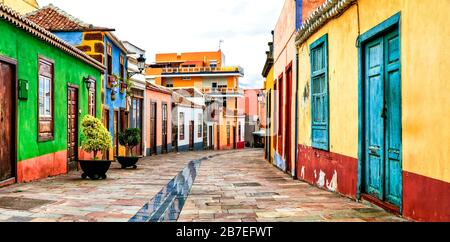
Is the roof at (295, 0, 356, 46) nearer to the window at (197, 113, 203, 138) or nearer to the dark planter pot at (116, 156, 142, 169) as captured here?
the dark planter pot at (116, 156, 142, 169)

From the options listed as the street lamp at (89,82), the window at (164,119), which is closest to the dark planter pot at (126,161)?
the street lamp at (89,82)

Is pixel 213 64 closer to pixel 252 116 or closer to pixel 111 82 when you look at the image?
pixel 252 116

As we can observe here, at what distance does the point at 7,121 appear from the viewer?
368 inches

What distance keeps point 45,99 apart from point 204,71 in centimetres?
4594

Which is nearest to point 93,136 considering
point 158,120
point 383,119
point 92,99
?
point 92,99

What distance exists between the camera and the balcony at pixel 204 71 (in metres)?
56.6

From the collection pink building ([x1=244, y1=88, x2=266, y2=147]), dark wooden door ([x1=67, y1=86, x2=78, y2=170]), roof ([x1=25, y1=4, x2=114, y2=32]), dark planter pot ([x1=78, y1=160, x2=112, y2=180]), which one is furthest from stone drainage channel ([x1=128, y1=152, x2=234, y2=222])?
pink building ([x1=244, y1=88, x2=266, y2=147])

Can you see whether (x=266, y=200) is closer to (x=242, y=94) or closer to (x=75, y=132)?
(x=75, y=132)

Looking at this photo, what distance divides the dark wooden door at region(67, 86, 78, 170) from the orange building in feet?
93.9

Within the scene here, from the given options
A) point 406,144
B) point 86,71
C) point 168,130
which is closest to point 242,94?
point 168,130

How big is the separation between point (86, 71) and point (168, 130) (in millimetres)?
17068

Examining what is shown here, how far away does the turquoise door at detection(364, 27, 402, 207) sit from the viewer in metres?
6.02

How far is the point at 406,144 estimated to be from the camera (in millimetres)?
5555
